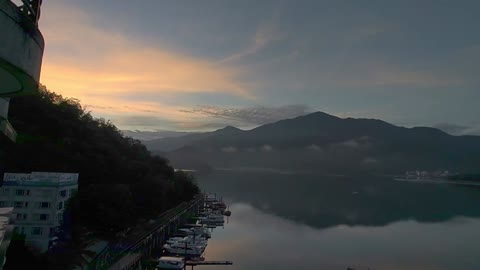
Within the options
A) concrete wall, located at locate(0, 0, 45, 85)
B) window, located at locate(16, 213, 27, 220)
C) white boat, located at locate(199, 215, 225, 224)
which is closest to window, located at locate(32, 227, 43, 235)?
window, located at locate(16, 213, 27, 220)

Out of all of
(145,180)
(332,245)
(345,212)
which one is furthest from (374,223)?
(145,180)

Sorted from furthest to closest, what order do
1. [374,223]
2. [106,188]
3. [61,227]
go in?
[374,223] < [106,188] < [61,227]

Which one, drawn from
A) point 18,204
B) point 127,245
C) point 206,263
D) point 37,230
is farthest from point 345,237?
point 18,204

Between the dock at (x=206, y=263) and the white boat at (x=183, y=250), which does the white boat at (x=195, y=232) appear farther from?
the dock at (x=206, y=263)

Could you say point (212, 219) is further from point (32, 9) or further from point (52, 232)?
point (32, 9)

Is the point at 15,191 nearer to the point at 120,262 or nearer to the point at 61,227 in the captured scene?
the point at 61,227
